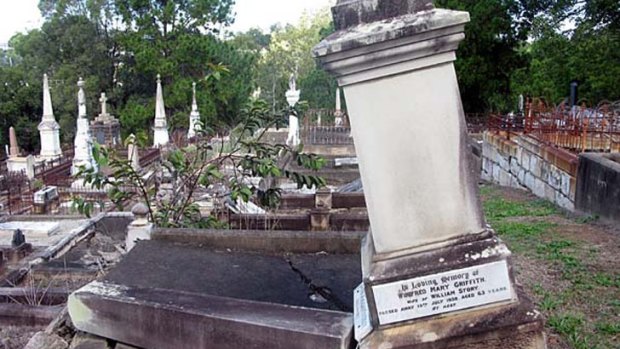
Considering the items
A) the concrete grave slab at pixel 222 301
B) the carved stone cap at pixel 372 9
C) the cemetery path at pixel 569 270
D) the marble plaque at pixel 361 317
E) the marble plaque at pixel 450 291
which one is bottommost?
the cemetery path at pixel 569 270

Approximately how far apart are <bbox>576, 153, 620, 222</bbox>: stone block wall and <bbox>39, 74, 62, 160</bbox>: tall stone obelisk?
20.3m

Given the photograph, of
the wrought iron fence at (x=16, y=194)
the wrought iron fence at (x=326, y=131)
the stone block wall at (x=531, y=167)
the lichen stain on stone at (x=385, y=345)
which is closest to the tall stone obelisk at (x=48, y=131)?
the wrought iron fence at (x=16, y=194)

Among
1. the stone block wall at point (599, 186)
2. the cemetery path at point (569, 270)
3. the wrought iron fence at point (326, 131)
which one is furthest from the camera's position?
the wrought iron fence at point (326, 131)

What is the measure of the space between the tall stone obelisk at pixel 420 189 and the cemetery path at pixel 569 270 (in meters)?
1.04

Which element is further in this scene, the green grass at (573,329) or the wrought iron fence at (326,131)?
the wrought iron fence at (326,131)

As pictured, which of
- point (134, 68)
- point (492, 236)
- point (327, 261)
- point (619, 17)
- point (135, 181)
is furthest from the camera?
point (134, 68)

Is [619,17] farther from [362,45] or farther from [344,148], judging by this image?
[362,45]

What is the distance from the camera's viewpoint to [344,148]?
20.9 m

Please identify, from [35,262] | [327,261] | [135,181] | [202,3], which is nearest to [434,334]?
[327,261]

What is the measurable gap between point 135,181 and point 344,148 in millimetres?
14175

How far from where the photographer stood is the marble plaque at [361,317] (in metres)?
2.72

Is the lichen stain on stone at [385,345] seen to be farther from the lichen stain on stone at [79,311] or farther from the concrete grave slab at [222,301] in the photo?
the lichen stain on stone at [79,311]

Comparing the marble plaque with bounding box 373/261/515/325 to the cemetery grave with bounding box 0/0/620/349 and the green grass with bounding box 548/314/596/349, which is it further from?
the green grass with bounding box 548/314/596/349

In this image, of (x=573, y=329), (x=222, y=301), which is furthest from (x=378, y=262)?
(x=573, y=329)
